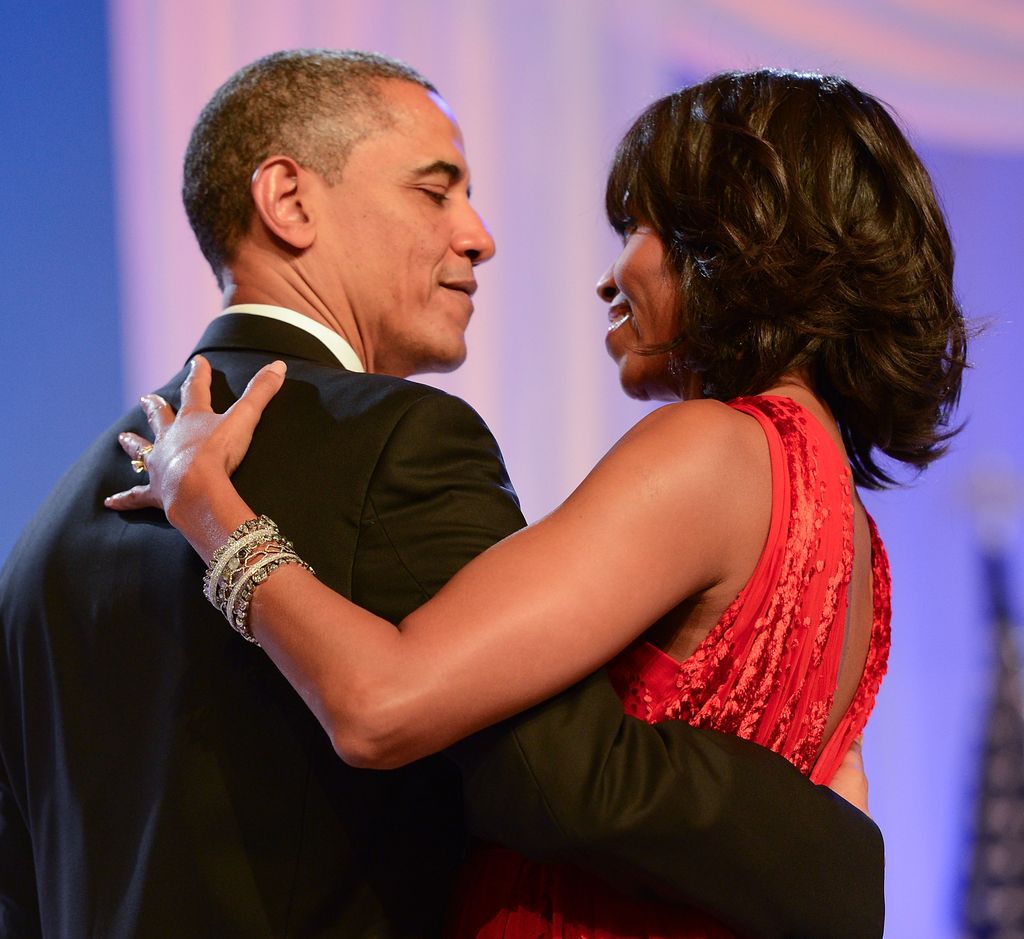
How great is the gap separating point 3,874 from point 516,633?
3.00 ft

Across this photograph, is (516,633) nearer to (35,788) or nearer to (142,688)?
(142,688)

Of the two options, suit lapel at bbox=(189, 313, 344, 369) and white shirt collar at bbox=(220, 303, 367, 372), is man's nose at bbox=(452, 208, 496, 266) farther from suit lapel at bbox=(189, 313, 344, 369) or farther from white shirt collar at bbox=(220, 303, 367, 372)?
suit lapel at bbox=(189, 313, 344, 369)

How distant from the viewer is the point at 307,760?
4.20ft

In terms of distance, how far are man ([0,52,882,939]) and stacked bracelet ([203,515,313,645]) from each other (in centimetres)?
7

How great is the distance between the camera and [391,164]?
5.95ft

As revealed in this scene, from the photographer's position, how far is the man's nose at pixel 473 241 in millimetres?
1898

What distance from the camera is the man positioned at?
1185 mm

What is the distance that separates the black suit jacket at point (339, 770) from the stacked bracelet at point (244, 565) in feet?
0.23

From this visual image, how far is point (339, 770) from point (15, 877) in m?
0.62

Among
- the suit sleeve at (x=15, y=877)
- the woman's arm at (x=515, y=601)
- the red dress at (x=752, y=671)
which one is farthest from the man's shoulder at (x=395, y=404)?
the suit sleeve at (x=15, y=877)

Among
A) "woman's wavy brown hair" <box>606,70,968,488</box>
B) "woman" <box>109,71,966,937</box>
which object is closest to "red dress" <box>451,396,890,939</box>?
"woman" <box>109,71,966,937</box>

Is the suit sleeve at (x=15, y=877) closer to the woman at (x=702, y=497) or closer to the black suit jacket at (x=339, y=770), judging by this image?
the black suit jacket at (x=339, y=770)

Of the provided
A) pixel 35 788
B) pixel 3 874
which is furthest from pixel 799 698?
pixel 3 874

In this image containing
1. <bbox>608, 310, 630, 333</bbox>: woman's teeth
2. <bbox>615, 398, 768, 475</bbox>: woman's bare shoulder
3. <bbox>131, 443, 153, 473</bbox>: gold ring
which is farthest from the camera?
<bbox>608, 310, 630, 333</bbox>: woman's teeth
